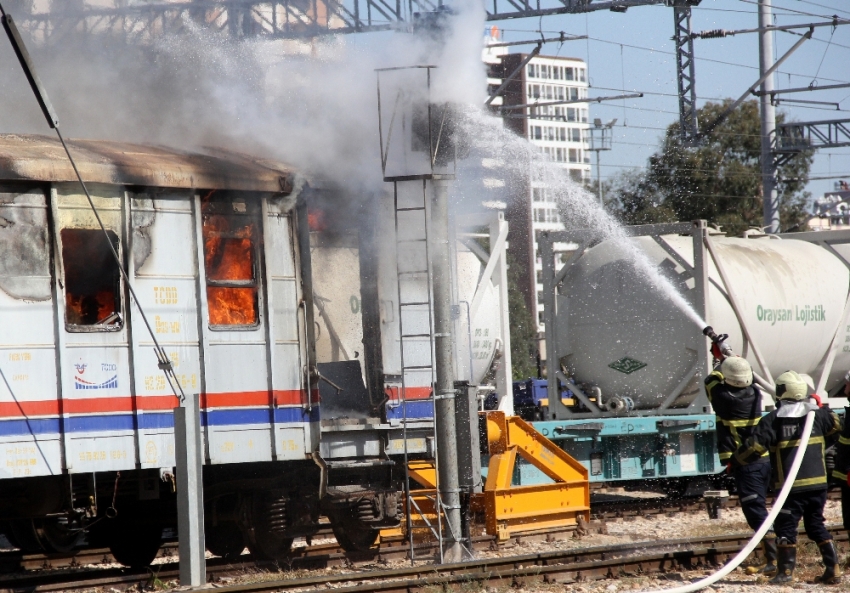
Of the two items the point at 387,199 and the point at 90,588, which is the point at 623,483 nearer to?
the point at 387,199

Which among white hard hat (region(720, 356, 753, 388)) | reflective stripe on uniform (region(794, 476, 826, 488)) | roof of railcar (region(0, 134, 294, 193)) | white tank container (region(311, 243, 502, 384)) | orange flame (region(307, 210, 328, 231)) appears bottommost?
reflective stripe on uniform (region(794, 476, 826, 488))

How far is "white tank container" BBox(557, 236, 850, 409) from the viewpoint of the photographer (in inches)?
545

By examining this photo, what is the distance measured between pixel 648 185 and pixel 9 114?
28186 mm

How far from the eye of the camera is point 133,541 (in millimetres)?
10344

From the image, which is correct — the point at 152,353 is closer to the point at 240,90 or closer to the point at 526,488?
the point at 526,488

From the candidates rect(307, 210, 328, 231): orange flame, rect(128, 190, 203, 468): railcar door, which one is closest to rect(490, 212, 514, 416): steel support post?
rect(307, 210, 328, 231): orange flame

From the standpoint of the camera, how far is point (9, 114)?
16609 millimetres

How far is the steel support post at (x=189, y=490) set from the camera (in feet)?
27.5

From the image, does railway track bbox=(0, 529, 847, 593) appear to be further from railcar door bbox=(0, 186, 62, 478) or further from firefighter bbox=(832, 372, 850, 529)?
railcar door bbox=(0, 186, 62, 478)

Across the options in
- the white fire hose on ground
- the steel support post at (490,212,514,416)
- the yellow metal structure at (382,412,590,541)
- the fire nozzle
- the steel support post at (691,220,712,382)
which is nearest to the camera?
the white fire hose on ground

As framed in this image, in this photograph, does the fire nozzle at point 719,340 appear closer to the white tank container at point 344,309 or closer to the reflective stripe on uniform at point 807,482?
the reflective stripe on uniform at point 807,482

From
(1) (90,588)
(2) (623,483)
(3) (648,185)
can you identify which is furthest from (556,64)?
(1) (90,588)

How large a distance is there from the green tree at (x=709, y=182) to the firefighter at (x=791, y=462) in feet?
101

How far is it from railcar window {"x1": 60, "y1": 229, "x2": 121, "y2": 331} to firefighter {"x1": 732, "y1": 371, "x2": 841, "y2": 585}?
5.19 metres
